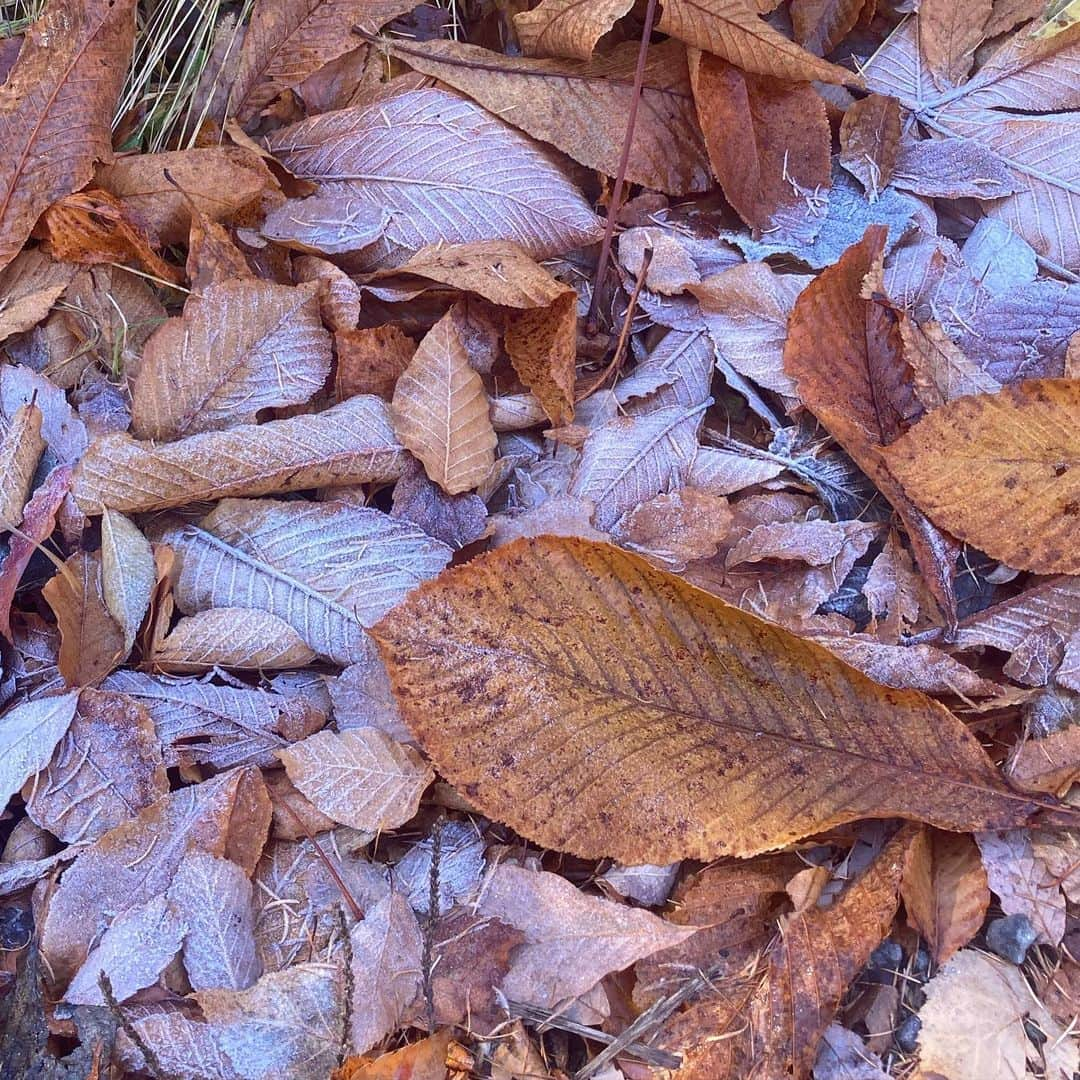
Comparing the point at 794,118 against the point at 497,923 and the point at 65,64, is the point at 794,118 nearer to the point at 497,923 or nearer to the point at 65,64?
the point at 65,64

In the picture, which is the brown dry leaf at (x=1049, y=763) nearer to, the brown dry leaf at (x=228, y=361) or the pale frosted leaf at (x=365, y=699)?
the pale frosted leaf at (x=365, y=699)

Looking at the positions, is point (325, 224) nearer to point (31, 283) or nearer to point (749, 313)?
point (31, 283)

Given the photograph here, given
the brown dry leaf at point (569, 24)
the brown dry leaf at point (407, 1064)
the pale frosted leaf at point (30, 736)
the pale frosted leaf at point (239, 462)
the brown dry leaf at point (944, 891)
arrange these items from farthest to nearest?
the brown dry leaf at point (569, 24)
the pale frosted leaf at point (239, 462)
the pale frosted leaf at point (30, 736)
the brown dry leaf at point (944, 891)
the brown dry leaf at point (407, 1064)

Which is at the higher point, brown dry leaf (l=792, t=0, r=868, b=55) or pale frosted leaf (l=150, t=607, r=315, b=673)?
brown dry leaf (l=792, t=0, r=868, b=55)

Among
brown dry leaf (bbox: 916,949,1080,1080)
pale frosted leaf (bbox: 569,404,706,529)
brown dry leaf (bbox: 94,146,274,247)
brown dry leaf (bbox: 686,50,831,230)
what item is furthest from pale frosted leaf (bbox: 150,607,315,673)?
brown dry leaf (bbox: 686,50,831,230)

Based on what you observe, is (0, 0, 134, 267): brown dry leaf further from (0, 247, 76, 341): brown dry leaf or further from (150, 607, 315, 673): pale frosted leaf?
(150, 607, 315, 673): pale frosted leaf

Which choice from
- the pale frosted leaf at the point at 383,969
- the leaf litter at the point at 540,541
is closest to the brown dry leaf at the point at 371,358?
the leaf litter at the point at 540,541
